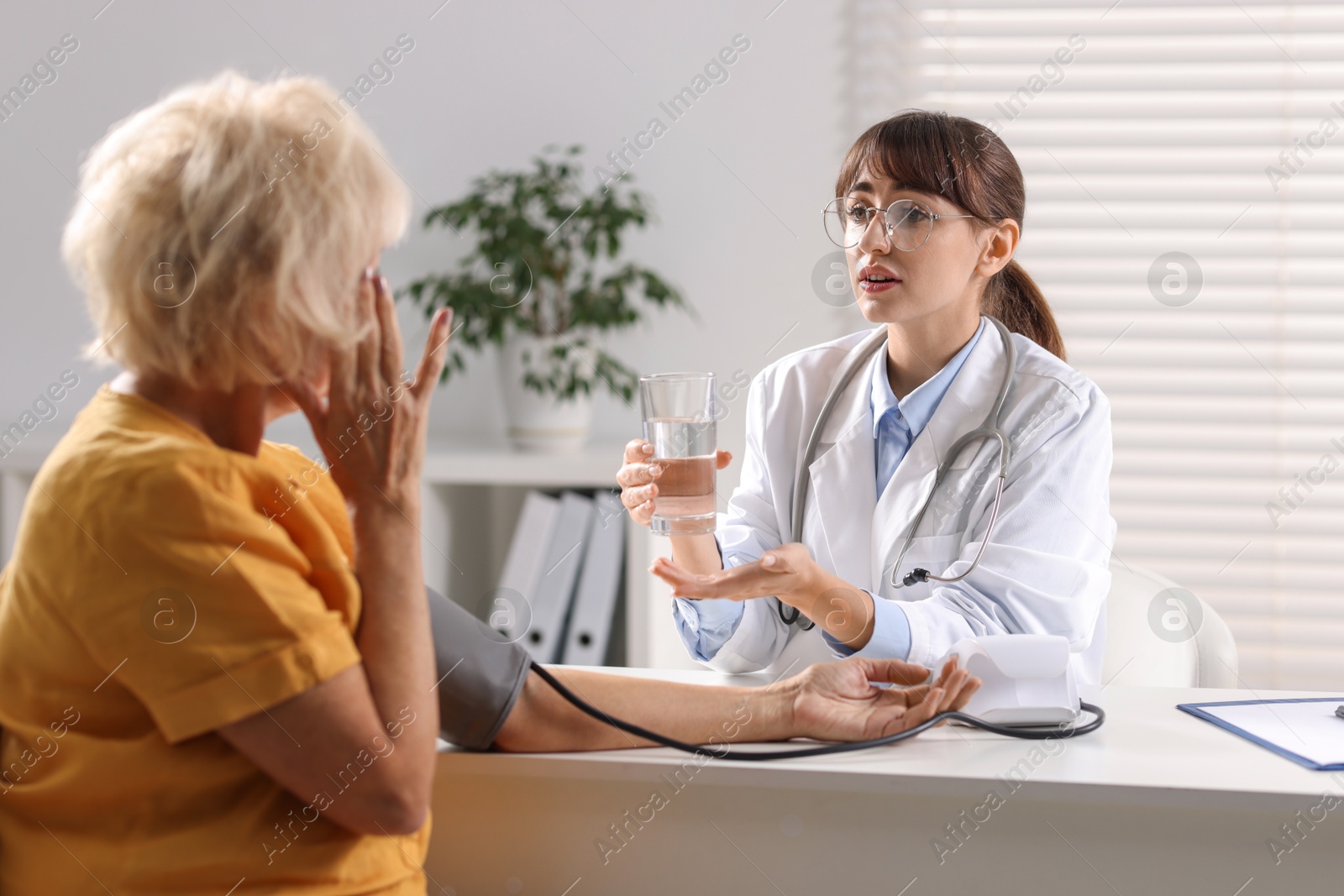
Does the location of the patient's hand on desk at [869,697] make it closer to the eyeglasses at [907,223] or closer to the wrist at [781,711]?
the wrist at [781,711]

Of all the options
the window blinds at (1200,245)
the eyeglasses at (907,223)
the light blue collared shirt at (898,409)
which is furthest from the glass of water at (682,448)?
the window blinds at (1200,245)

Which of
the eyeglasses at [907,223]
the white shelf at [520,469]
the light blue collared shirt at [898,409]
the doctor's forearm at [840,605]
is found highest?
the eyeglasses at [907,223]

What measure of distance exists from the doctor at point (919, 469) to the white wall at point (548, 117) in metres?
0.94

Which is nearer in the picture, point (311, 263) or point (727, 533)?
point (311, 263)

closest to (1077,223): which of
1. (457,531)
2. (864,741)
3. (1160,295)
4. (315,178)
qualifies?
(1160,295)

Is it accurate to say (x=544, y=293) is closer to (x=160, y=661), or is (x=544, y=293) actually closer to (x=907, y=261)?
(x=907, y=261)

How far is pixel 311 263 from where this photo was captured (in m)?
0.85

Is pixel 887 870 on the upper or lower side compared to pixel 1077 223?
lower

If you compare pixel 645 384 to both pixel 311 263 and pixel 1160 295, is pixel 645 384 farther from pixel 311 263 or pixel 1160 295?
pixel 1160 295

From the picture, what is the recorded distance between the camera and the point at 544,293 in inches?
106

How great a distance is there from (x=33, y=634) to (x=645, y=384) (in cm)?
71

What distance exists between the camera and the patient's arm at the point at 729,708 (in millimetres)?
1101

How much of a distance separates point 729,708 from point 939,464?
2.08 ft

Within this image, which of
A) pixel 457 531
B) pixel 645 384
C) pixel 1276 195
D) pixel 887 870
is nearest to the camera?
pixel 887 870
